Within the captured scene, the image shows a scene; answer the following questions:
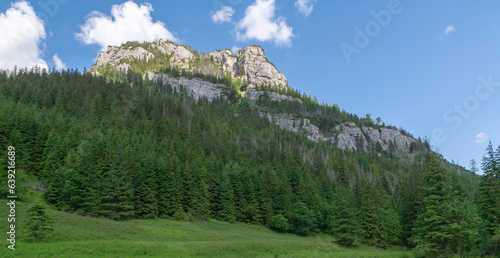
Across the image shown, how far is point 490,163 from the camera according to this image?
4406cm

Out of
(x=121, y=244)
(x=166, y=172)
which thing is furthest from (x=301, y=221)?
(x=121, y=244)

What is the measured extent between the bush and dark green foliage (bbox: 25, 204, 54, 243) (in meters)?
53.6

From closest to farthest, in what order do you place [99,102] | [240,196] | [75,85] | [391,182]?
[240,196] → [99,102] → [75,85] → [391,182]

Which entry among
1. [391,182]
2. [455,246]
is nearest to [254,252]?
[455,246]

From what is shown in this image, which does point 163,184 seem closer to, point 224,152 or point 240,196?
point 240,196

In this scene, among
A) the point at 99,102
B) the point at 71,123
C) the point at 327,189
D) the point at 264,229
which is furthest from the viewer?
the point at 99,102

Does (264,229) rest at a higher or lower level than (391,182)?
lower

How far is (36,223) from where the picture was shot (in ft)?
92.9

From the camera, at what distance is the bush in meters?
72.3

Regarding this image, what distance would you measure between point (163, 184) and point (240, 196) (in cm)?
2345

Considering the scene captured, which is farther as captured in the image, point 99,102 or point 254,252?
point 99,102

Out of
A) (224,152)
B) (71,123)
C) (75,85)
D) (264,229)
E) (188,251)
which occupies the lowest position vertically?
(264,229)

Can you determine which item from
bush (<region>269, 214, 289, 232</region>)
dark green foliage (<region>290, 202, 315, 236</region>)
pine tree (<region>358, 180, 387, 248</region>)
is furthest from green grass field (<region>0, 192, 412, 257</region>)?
dark green foliage (<region>290, 202, 315, 236</region>)

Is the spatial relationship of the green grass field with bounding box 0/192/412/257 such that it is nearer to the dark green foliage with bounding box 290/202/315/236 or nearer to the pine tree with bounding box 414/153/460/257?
the pine tree with bounding box 414/153/460/257
